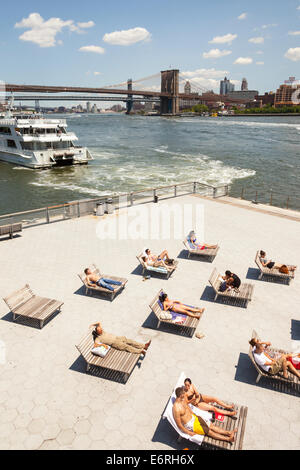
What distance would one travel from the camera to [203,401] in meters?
5.43

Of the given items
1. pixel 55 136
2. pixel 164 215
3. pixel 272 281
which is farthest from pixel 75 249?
pixel 55 136

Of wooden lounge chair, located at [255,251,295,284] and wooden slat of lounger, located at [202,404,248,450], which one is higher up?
wooden lounge chair, located at [255,251,295,284]

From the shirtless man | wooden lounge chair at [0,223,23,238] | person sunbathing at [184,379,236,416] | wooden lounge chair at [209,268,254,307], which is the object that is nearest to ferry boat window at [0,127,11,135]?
wooden lounge chair at [0,223,23,238]

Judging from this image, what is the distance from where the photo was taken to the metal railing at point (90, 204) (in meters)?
13.6

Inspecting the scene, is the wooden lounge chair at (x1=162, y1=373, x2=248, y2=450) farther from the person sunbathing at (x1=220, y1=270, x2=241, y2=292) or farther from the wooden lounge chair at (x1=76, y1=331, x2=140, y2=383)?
the person sunbathing at (x1=220, y1=270, x2=241, y2=292)

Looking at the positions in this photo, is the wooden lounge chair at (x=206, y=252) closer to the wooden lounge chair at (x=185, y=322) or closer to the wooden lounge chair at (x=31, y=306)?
the wooden lounge chair at (x=185, y=322)

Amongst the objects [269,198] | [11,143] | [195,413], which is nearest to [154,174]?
[269,198]

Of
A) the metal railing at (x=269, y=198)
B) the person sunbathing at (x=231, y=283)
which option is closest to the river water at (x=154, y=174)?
the metal railing at (x=269, y=198)

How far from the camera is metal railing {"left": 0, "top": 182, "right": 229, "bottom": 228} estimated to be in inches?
536

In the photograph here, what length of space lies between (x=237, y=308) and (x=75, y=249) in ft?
19.9

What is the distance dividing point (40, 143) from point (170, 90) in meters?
145

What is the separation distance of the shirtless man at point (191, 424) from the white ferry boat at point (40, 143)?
137 feet

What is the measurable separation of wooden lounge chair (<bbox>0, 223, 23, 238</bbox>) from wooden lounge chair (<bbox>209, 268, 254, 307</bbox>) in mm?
7729

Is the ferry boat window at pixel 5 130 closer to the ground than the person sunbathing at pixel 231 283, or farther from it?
farther from it
